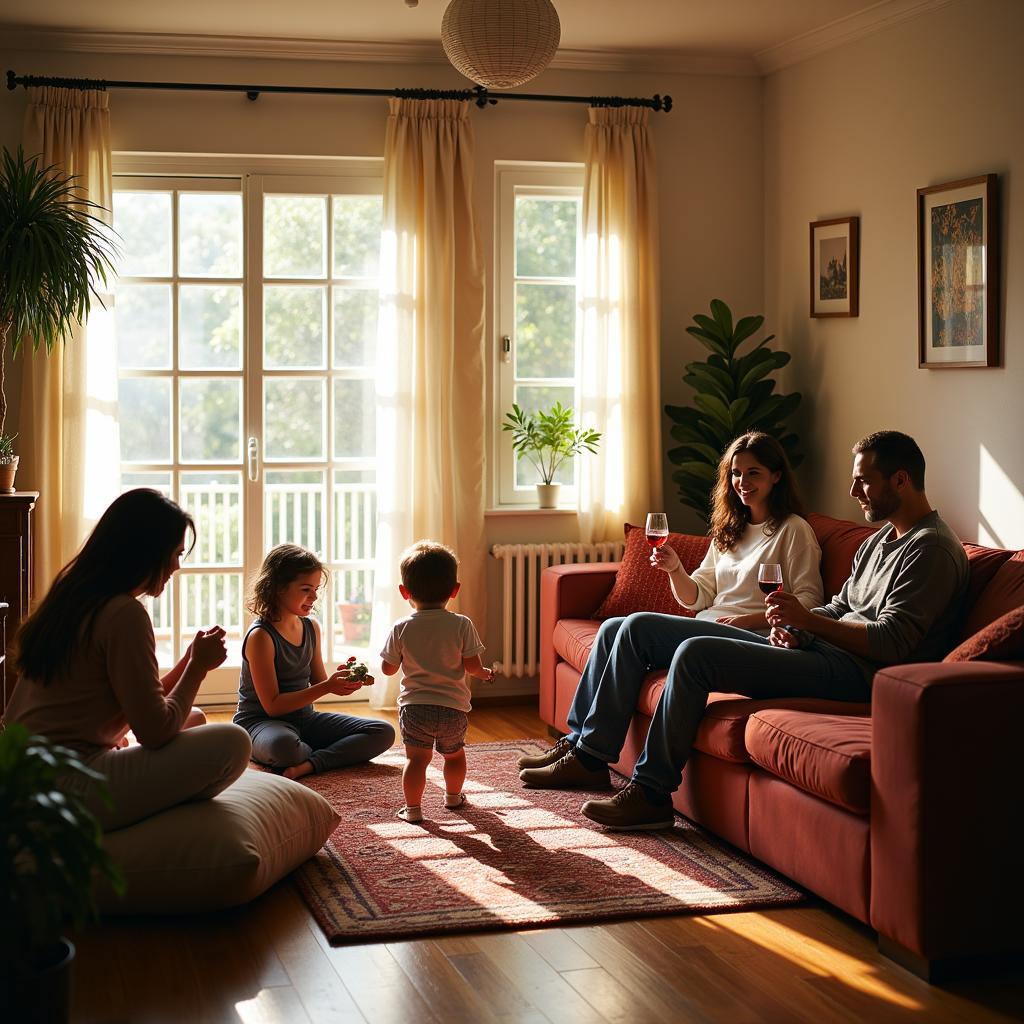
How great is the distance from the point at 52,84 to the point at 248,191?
33.5 inches

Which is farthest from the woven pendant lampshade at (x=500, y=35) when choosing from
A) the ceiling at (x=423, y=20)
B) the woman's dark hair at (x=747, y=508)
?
the woman's dark hair at (x=747, y=508)

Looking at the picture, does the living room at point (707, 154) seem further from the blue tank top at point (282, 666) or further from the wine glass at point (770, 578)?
the blue tank top at point (282, 666)

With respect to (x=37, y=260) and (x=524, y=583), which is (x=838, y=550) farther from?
(x=37, y=260)

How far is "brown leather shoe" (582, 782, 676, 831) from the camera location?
3758 mm

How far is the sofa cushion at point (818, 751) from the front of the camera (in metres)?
2.92

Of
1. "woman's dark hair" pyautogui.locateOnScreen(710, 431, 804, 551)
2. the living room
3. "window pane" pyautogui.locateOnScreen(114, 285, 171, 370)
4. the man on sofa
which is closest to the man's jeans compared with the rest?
the man on sofa

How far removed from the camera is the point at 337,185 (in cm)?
548

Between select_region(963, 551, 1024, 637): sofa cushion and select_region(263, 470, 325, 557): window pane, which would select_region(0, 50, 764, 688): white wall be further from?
select_region(963, 551, 1024, 637): sofa cushion

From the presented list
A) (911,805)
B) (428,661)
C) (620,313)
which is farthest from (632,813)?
(620,313)

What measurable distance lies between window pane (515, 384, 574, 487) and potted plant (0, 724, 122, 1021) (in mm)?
3807

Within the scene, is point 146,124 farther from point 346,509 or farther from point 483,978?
point 483,978

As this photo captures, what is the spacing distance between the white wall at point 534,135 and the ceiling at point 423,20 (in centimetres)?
15

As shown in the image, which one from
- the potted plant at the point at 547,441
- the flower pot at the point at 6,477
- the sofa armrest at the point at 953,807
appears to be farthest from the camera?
the potted plant at the point at 547,441

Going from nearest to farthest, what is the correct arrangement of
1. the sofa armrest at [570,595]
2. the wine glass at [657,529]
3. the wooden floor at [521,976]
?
the wooden floor at [521,976]
the wine glass at [657,529]
the sofa armrest at [570,595]
